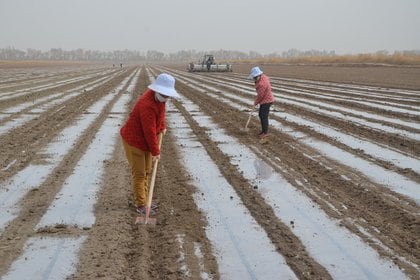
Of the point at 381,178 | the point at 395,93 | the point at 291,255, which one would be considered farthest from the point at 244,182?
the point at 395,93

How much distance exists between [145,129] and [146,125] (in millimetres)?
43

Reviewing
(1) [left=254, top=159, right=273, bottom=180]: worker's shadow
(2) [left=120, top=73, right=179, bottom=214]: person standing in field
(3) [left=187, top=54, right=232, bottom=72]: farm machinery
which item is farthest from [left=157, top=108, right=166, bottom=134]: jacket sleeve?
(3) [left=187, top=54, right=232, bottom=72]: farm machinery

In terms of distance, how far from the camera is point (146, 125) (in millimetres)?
4910

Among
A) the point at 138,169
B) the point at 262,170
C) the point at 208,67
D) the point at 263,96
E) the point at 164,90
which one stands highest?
the point at 164,90

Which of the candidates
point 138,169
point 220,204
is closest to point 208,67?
point 220,204

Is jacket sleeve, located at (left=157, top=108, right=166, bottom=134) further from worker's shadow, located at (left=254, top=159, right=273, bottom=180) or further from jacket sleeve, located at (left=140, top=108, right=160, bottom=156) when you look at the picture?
worker's shadow, located at (left=254, top=159, right=273, bottom=180)

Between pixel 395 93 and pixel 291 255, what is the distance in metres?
15.9

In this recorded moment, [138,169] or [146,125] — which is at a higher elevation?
[146,125]

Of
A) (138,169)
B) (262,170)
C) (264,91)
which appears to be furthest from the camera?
(264,91)

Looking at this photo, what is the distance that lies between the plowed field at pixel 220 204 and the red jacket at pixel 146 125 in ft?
2.61

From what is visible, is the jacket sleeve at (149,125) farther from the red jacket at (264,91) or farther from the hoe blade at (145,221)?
the red jacket at (264,91)

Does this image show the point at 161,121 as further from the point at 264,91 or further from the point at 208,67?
the point at 208,67

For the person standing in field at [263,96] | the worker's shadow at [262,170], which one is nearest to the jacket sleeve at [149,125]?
the worker's shadow at [262,170]

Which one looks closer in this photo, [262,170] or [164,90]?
[164,90]
